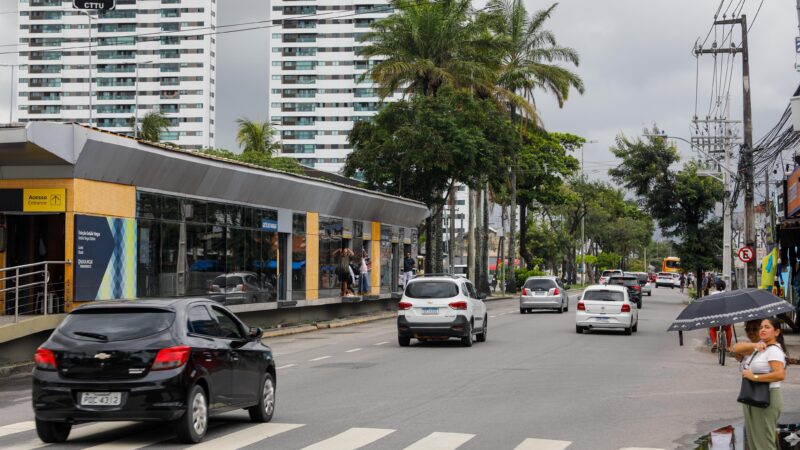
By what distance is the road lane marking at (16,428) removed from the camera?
1176 cm

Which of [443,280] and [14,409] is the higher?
[443,280]

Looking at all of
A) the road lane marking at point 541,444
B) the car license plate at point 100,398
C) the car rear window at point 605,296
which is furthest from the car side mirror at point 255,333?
the car rear window at point 605,296

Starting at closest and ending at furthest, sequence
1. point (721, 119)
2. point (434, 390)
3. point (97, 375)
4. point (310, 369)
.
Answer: point (97, 375) → point (434, 390) → point (310, 369) → point (721, 119)

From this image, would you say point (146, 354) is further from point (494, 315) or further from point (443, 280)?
point (494, 315)

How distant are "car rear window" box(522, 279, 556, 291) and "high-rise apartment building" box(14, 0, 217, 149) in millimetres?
97107

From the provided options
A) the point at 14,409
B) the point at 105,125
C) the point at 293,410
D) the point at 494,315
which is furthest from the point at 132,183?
the point at 105,125

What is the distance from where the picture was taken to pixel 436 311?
953 inches

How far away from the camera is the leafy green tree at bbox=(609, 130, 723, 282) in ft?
192

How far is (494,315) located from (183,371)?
100 ft

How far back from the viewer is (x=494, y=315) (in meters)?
40.0

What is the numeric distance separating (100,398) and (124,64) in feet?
418

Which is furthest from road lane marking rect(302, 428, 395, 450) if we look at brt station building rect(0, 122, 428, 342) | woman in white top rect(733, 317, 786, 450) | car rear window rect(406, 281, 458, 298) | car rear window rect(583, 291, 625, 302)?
car rear window rect(583, 291, 625, 302)

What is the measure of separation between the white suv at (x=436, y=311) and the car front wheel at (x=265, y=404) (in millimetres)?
11572

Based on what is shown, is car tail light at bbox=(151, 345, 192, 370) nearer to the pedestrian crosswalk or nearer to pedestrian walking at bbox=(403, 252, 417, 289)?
the pedestrian crosswalk
